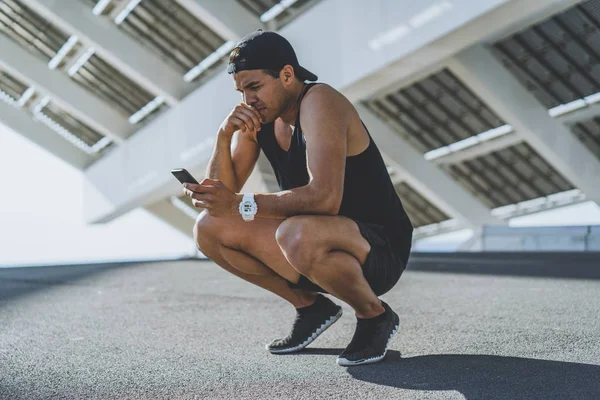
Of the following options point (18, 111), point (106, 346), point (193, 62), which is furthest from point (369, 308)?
point (18, 111)

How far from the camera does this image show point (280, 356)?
320cm

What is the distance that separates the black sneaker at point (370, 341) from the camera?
293 cm

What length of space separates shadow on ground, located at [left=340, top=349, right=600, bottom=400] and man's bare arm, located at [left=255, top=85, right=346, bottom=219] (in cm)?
68

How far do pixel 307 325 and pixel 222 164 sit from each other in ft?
2.78

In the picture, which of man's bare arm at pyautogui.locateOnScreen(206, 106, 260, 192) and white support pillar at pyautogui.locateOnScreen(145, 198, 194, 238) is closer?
man's bare arm at pyautogui.locateOnScreen(206, 106, 260, 192)

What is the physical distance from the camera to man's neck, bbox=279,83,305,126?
10.2ft

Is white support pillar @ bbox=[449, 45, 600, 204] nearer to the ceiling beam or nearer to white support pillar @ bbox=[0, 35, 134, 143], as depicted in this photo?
the ceiling beam

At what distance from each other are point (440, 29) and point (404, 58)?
3.79 feet

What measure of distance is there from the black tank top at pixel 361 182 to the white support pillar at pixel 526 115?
36.1 ft

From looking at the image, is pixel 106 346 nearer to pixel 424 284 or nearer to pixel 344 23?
pixel 424 284

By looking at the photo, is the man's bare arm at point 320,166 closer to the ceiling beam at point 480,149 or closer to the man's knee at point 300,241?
the man's knee at point 300,241

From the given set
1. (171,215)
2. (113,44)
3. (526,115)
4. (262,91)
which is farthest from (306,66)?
(171,215)

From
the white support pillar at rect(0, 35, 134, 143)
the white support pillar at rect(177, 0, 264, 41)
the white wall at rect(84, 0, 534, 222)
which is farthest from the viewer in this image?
the white support pillar at rect(0, 35, 134, 143)

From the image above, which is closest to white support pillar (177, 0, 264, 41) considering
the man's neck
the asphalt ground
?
the asphalt ground
